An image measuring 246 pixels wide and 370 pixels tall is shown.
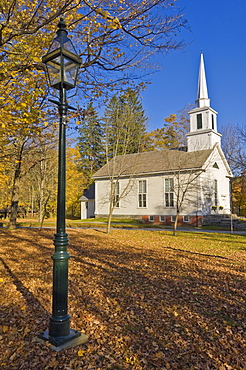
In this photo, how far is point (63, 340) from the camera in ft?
11.9

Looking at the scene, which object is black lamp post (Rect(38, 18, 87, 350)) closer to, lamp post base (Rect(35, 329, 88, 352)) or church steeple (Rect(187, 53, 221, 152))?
lamp post base (Rect(35, 329, 88, 352))

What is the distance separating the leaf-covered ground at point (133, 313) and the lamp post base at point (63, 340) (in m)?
0.06

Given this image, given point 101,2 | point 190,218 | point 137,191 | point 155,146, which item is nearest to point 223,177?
point 190,218

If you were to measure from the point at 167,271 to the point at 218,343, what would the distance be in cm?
390

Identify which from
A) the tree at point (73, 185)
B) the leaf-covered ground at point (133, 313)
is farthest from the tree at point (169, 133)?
the leaf-covered ground at point (133, 313)

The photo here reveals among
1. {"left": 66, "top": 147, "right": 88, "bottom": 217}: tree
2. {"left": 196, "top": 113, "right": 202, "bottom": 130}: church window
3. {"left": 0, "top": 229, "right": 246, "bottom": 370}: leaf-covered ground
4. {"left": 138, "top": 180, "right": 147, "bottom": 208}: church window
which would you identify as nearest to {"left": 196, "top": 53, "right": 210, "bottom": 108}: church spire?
{"left": 196, "top": 113, "right": 202, "bottom": 130}: church window

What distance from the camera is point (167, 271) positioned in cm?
775

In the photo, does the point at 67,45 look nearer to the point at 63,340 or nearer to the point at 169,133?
the point at 63,340

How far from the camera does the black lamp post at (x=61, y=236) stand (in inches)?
145

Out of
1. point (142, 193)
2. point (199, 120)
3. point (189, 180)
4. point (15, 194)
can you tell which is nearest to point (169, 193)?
point (189, 180)

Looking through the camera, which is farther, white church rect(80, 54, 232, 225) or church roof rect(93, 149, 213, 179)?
white church rect(80, 54, 232, 225)

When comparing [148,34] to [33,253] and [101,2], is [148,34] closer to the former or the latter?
[101,2]

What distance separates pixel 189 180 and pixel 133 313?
A: 2276 cm

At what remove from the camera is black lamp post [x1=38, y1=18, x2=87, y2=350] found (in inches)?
145
